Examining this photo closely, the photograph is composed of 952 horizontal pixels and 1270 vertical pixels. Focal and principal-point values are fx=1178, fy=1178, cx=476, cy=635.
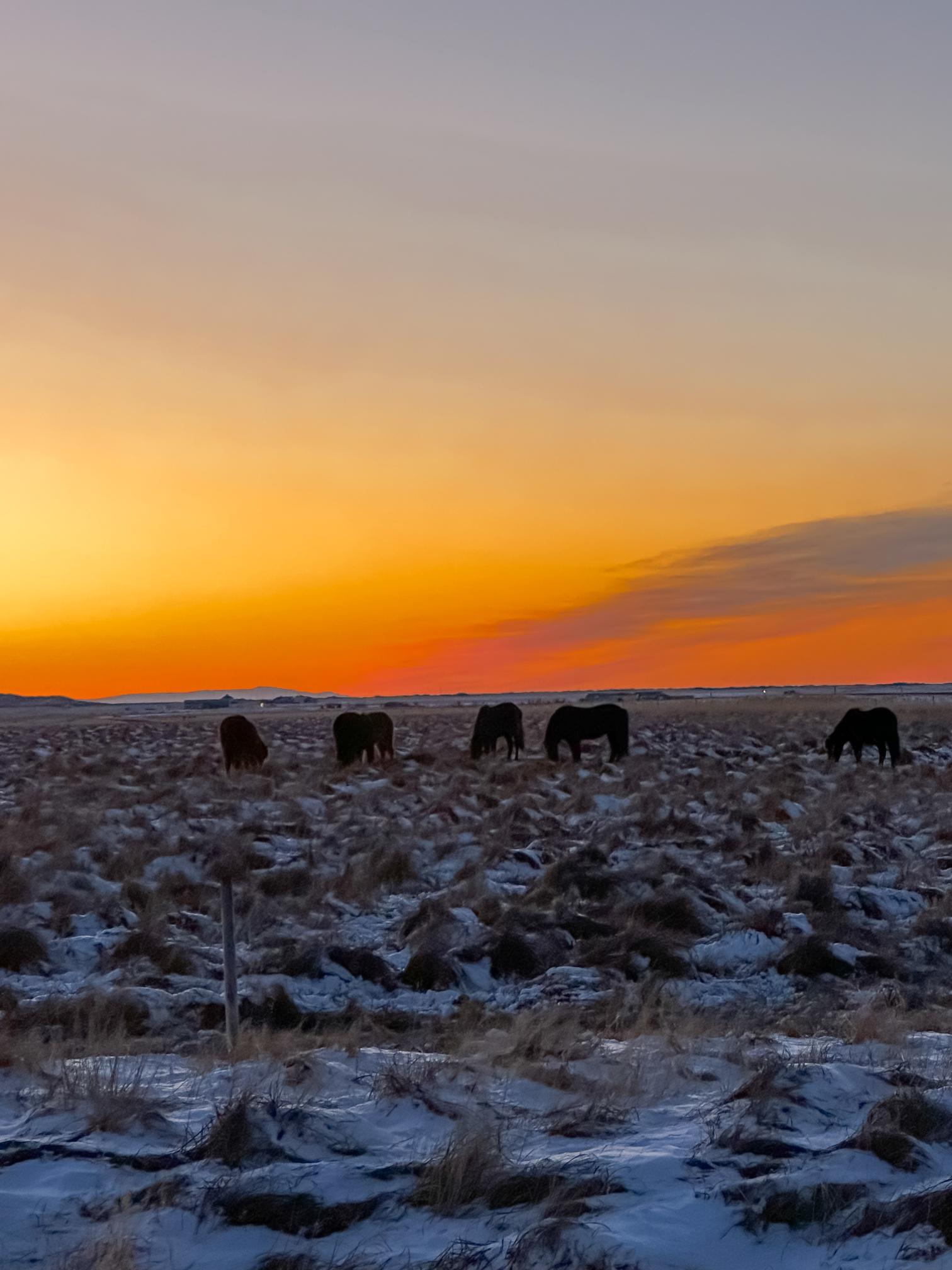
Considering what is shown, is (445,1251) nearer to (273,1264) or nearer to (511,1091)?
(273,1264)

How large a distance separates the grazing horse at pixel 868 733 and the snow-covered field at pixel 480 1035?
28.3 feet

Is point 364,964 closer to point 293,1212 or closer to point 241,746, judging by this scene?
point 293,1212

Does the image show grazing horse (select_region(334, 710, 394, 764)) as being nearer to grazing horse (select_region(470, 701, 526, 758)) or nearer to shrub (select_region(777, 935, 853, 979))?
grazing horse (select_region(470, 701, 526, 758))

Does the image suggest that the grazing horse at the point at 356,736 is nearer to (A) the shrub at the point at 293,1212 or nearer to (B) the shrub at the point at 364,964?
(B) the shrub at the point at 364,964

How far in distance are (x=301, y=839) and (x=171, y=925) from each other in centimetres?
512

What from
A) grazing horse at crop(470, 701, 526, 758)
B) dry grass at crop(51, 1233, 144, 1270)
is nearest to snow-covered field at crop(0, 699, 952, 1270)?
dry grass at crop(51, 1233, 144, 1270)

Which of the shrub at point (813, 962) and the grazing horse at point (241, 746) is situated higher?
the grazing horse at point (241, 746)

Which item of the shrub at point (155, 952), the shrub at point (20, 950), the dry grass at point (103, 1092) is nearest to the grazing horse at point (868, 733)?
the shrub at point (155, 952)

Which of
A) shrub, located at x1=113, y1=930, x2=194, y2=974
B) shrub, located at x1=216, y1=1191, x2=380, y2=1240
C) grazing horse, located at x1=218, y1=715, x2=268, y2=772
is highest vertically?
grazing horse, located at x1=218, y1=715, x2=268, y2=772

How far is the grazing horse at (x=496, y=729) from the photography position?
30281 millimetres

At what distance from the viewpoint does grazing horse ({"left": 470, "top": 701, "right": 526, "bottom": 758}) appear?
3028cm

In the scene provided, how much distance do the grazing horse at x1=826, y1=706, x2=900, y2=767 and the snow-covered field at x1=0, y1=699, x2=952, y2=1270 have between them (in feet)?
28.3

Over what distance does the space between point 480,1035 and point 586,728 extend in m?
21.7

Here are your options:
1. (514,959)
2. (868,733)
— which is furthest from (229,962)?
(868,733)
